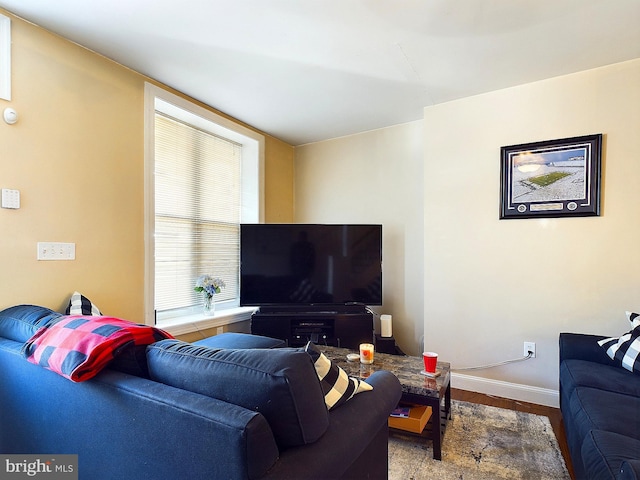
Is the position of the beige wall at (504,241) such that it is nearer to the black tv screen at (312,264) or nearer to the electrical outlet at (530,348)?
the electrical outlet at (530,348)

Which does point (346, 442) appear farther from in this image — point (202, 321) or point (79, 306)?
point (202, 321)

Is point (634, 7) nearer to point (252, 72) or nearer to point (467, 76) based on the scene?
point (467, 76)

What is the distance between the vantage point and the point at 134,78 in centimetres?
255

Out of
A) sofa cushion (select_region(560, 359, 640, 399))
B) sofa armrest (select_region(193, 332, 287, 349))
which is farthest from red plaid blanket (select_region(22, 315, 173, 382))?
sofa cushion (select_region(560, 359, 640, 399))

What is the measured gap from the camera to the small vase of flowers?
319 centimetres

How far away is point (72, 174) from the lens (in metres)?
2.17

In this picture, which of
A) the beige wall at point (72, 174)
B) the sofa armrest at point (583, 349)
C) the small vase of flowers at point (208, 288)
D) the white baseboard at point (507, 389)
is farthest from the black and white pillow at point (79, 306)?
the sofa armrest at point (583, 349)

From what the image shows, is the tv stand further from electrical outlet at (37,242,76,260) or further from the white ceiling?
the white ceiling

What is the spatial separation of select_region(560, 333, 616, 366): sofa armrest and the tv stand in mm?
1490

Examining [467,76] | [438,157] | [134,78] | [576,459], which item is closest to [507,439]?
[576,459]

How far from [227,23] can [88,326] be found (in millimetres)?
1803

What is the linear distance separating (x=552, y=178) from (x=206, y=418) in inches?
114

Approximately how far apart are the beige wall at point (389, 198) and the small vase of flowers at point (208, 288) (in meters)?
1.48

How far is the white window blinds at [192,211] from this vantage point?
301cm
